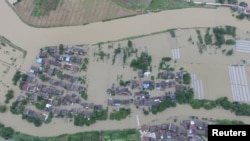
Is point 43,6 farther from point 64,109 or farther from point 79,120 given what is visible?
point 79,120

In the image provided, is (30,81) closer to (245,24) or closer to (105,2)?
(105,2)

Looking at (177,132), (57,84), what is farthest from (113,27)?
(177,132)

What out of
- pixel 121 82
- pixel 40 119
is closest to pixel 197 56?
pixel 121 82

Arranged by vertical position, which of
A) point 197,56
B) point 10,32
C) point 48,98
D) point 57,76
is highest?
point 10,32

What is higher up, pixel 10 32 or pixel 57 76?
pixel 10 32

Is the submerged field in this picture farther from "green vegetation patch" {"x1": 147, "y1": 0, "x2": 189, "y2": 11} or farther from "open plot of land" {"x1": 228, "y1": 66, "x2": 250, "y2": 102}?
"green vegetation patch" {"x1": 147, "y1": 0, "x2": 189, "y2": 11}

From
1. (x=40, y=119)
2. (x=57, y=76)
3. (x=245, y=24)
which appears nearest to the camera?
(x=40, y=119)
